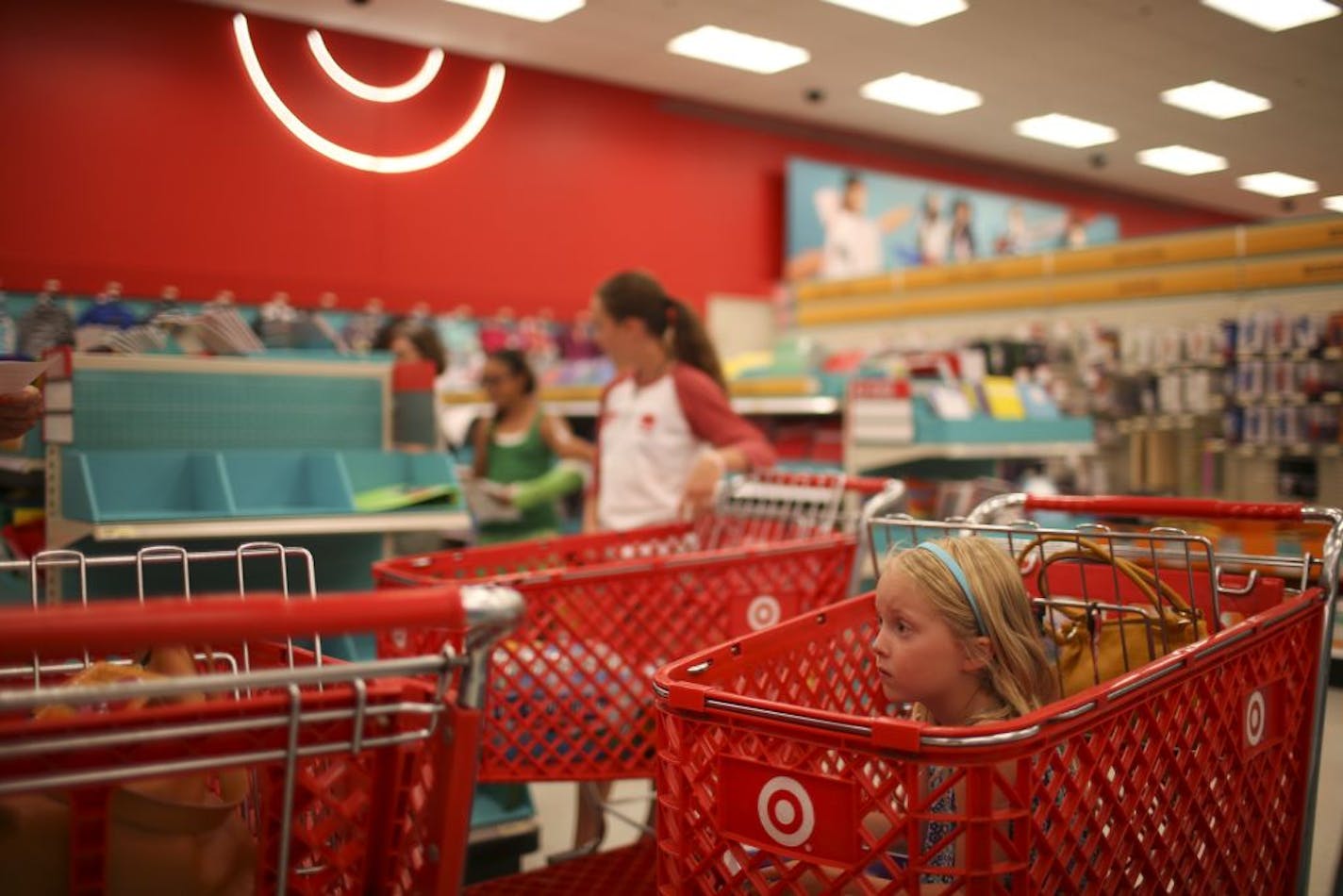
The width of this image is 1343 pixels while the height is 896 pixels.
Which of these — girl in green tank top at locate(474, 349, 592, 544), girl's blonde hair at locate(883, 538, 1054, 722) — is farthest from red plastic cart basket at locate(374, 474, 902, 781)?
girl in green tank top at locate(474, 349, 592, 544)

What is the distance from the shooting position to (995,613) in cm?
169

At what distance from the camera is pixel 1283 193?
2971mm

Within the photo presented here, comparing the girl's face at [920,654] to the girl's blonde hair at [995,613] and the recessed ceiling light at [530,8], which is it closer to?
the girl's blonde hair at [995,613]

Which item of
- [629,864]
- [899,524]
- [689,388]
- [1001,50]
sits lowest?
[629,864]

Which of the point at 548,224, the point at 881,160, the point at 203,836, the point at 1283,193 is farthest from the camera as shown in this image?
the point at 548,224

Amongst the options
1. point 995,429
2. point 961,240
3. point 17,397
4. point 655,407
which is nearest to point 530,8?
point 655,407

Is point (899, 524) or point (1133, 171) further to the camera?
point (1133, 171)

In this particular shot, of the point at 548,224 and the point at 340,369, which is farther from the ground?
the point at 548,224

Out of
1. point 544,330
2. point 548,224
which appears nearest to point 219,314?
point 548,224

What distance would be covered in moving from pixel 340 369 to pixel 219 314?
392 mm

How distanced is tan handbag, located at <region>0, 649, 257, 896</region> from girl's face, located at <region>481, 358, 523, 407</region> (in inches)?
137

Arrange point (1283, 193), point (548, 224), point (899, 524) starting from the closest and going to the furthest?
point (899, 524) < point (1283, 193) < point (548, 224)

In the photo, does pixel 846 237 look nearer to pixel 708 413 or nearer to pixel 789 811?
pixel 708 413

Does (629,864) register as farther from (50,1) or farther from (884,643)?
(50,1)
